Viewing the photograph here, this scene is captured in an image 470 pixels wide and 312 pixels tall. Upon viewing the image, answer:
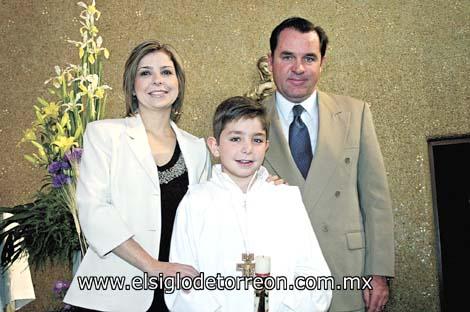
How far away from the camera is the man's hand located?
264 cm

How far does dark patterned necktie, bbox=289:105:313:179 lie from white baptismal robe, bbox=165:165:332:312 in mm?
429

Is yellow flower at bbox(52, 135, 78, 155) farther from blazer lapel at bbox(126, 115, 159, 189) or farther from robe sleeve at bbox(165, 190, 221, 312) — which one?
robe sleeve at bbox(165, 190, 221, 312)

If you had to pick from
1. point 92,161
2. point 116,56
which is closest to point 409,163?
point 116,56

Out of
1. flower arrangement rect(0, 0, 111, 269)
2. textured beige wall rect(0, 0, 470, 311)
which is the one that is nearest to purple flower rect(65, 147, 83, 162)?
flower arrangement rect(0, 0, 111, 269)

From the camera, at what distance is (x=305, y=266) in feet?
7.22

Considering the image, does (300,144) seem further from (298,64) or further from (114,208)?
(114,208)

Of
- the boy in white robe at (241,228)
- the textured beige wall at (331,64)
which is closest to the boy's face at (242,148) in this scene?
the boy in white robe at (241,228)

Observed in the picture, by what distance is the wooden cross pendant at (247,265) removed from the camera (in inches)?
80.0

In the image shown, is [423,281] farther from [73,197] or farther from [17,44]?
[17,44]

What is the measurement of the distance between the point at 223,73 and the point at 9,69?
126 cm

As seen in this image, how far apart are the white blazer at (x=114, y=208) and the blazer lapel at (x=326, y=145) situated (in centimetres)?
44

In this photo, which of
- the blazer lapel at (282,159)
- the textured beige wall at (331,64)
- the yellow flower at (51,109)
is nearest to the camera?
the blazer lapel at (282,159)

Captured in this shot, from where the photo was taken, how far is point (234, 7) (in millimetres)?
4211

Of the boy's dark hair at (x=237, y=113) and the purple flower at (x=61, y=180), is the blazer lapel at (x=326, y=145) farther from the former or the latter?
the purple flower at (x=61, y=180)
